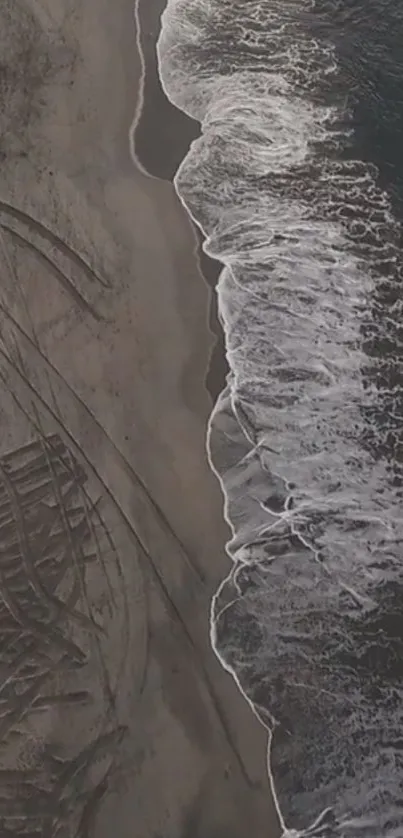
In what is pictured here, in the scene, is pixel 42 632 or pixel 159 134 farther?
pixel 159 134

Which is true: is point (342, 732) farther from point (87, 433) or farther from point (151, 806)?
point (87, 433)

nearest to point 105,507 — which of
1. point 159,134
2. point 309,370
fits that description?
point 309,370

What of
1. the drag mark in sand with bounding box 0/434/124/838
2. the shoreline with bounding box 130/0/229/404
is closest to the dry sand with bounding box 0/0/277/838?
the drag mark in sand with bounding box 0/434/124/838

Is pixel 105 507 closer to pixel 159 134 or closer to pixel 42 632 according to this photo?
pixel 42 632

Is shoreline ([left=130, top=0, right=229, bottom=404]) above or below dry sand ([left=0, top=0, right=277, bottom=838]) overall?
above

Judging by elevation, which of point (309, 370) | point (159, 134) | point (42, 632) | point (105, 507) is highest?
point (159, 134)

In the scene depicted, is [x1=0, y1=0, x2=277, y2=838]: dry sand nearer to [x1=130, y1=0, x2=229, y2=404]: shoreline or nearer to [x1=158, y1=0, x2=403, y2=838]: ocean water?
[x1=130, y1=0, x2=229, y2=404]: shoreline

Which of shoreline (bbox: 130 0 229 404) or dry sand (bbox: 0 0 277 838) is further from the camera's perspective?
shoreline (bbox: 130 0 229 404)

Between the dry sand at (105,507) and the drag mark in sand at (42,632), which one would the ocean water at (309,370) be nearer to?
the dry sand at (105,507)
